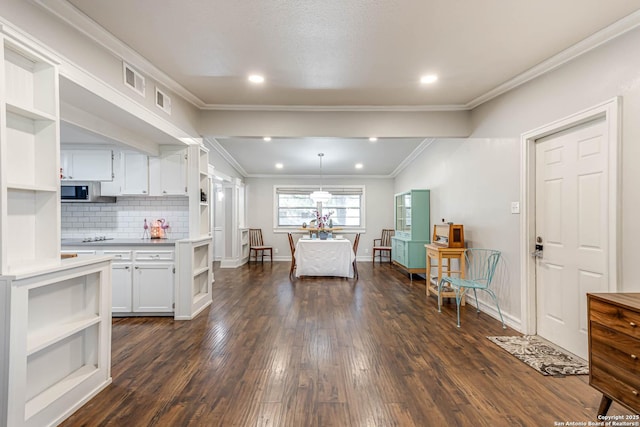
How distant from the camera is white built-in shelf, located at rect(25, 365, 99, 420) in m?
1.66

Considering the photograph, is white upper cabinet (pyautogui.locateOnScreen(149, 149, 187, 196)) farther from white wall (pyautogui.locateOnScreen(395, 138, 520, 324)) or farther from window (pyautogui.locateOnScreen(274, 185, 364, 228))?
window (pyautogui.locateOnScreen(274, 185, 364, 228))

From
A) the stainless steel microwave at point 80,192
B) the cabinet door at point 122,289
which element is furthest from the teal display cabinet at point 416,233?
the stainless steel microwave at point 80,192

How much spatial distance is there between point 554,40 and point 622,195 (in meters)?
1.36

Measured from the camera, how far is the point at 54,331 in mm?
1864

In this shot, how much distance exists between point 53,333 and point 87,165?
2.88 m

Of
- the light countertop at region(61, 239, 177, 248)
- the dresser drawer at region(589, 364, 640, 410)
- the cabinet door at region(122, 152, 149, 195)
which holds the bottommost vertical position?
the dresser drawer at region(589, 364, 640, 410)

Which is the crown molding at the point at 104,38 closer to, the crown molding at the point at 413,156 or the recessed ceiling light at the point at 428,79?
the recessed ceiling light at the point at 428,79

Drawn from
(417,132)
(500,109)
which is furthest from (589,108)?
(417,132)

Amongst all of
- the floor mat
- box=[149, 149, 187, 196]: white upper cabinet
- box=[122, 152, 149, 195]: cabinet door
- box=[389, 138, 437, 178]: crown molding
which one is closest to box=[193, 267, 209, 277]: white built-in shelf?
box=[149, 149, 187, 196]: white upper cabinet

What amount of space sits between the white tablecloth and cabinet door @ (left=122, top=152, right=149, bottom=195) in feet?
10.1

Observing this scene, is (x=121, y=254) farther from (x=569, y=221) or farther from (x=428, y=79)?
(x=569, y=221)

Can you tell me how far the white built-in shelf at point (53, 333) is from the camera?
65.8 inches

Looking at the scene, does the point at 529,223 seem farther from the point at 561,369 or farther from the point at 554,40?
the point at 554,40

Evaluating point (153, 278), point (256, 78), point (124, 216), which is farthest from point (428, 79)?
point (124, 216)
